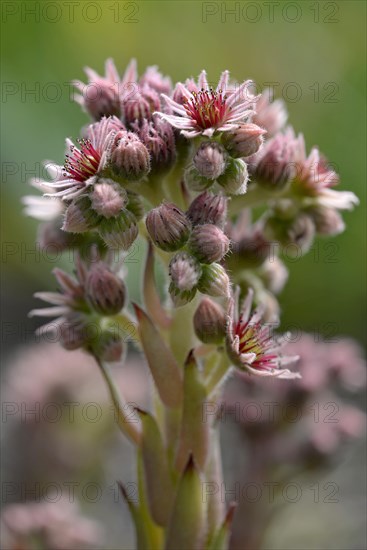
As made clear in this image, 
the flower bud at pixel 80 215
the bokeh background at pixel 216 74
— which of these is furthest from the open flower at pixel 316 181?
the bokeh background at pixel 216 74

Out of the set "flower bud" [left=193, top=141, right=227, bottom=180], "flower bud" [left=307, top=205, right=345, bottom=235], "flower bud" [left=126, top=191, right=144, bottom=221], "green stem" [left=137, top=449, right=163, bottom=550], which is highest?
"flower bud" [left=193, top=141, right=227, bottom=180]

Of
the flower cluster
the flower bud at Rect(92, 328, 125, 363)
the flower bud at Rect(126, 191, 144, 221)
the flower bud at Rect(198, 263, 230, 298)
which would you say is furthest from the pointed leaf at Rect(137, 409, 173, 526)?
the flower bud at Rect(126, 191, 144, 221)

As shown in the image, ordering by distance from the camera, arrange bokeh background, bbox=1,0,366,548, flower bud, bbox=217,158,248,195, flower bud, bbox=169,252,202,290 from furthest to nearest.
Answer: bokeh background, bbox=1,0,366,548
flower bud, bbox=217,158,248,195
flower bud, bbox=169,252,202,290

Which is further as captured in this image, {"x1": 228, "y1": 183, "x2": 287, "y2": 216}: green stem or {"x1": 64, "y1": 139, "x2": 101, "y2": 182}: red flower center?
{"x1": 228, "y1": 183, "x2": 287, "y2": 216}: green stem

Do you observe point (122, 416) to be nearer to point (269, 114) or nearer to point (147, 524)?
point (147, 524)

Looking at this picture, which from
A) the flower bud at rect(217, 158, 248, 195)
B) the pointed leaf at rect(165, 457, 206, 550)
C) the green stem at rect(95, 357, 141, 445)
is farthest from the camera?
the green stem at rect(95, 357, 141, 445)

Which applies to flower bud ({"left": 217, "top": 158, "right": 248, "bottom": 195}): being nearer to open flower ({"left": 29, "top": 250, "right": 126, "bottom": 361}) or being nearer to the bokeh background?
Result: open flower ({"left": 29, "top": 250, "right": 126, "bottom": 361})

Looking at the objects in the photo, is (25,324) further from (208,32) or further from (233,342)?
(233,342)

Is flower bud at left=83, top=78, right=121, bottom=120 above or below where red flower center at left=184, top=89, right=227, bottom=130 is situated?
above
